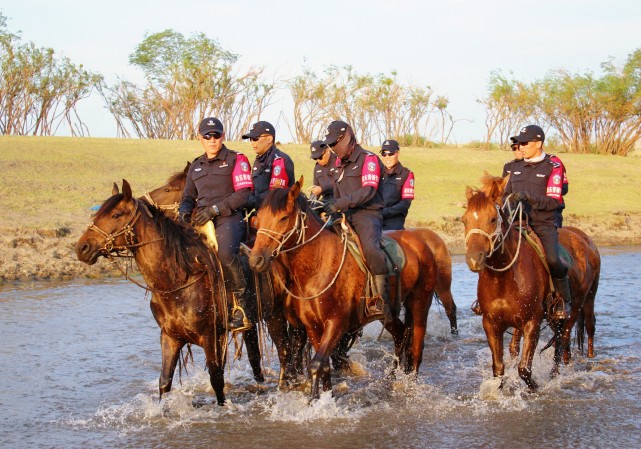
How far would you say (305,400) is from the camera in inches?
281

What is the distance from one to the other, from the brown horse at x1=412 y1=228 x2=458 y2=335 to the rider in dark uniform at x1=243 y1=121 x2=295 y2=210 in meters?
1.67

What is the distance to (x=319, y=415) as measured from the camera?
22.6ft

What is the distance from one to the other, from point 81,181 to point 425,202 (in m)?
9.46

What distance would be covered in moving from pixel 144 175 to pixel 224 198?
16.2 meters

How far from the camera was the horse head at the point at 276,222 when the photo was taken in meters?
6.39

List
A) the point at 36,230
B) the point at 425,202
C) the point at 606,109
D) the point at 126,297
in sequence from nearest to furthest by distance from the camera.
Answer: the point at 126,297, the point at 36,230, the point at 425,202, the point at 606,109

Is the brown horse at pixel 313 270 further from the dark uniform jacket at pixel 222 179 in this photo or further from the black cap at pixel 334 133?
the black cap at pixel 334 133

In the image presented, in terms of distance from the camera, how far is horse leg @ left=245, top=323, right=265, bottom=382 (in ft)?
Result: 26.2

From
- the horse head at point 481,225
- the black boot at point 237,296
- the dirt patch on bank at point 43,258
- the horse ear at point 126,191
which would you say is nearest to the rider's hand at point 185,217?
the black boot at point 237,296

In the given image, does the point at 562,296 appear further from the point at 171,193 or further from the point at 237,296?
the point at 171,193

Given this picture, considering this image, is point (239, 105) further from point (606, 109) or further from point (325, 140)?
point (325, 140)

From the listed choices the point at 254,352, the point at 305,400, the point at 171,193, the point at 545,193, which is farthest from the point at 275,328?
the point at 545,193

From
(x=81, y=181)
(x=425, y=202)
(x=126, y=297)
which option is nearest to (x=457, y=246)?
(x=425, y=202)

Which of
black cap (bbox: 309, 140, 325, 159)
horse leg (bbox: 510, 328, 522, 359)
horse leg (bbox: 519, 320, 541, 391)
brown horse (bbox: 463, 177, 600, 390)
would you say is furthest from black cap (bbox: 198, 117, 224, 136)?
horse leg (bbox: 510, 328, 522, 359)
